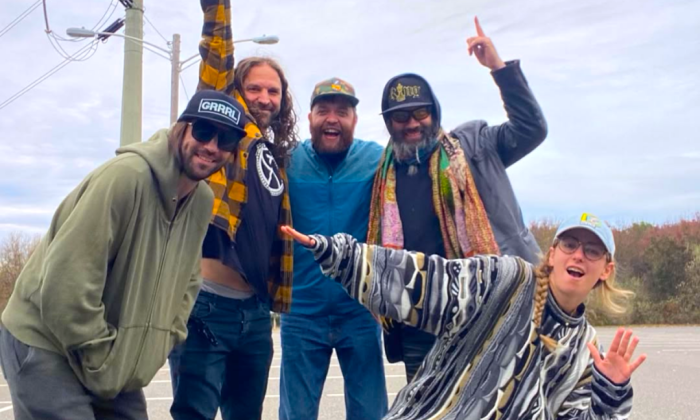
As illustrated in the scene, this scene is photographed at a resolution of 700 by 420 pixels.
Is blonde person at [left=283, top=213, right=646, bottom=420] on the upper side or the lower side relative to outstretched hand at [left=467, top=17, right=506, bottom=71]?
lower

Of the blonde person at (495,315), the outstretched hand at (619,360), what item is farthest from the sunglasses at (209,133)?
the outstretched hand at (619,360)

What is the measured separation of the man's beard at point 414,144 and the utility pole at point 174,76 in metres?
9.98

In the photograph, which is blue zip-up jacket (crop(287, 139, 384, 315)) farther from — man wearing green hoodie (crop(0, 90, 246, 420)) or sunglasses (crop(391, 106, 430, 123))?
man wearing green hoodie (crop(0, 90, 246, 420))

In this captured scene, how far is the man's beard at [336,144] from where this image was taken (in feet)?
11.8

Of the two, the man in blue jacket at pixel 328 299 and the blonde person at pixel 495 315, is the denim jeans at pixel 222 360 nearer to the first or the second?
the man in blue jacket at pixel 328 299

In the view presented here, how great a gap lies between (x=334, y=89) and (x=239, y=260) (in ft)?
3.27

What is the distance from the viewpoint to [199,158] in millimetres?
2600

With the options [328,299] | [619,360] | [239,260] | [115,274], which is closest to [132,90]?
[328,299]

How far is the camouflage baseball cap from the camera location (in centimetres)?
350

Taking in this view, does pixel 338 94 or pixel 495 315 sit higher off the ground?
pixel 338 94

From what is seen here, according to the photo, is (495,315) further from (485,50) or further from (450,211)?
(485,50)

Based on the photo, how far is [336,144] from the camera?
359cm

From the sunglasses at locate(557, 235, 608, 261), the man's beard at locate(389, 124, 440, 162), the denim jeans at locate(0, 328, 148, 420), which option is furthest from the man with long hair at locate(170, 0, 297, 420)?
the sunglasses at locate(557, 235, 608, 261)

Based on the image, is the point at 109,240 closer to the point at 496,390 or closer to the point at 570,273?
the point at 496,390
